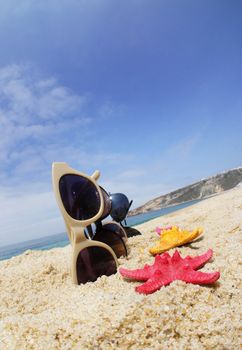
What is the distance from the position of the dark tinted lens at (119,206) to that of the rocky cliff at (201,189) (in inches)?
2561

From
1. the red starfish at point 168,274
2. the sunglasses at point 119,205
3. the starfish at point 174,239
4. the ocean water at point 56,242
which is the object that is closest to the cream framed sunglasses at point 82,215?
the red starfish at point 168,274

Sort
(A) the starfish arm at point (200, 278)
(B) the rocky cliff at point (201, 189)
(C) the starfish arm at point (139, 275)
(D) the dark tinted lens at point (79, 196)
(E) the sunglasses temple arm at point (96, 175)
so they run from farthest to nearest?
(B) the rocky cliff at point (201, 189), (E) the sunglasses temple arm at point (96, 175), (D) the dark tinted lens at point (79, 196), (C) the starfish arm at point (139, 275), (A) the starfish arm at point (200, 278)

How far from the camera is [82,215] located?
3053 millimetres

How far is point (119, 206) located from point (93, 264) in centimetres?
196

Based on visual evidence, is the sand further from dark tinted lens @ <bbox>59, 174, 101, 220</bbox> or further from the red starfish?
dark tinted lens @ <bbox>59, 174, 101, 220</bbox>

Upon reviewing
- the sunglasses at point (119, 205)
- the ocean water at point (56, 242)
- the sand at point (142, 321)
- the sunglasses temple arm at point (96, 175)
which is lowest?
the ocean water at point (56, 242)

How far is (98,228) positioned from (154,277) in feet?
5.42

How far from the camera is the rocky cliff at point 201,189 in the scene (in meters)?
70.2

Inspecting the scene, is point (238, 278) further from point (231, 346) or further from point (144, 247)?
point (144, 247)

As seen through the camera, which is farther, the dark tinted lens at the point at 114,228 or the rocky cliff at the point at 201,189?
the rocky cliff at the point at 201,189

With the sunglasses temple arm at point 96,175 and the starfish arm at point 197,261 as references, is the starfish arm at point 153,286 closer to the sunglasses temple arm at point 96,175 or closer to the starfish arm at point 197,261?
the starfish arm at point 197,261

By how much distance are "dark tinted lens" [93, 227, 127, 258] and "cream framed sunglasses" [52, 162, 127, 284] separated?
Result: 418mm

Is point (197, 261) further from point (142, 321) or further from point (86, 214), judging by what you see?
point (86, 214)

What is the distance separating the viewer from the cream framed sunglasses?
291cm
